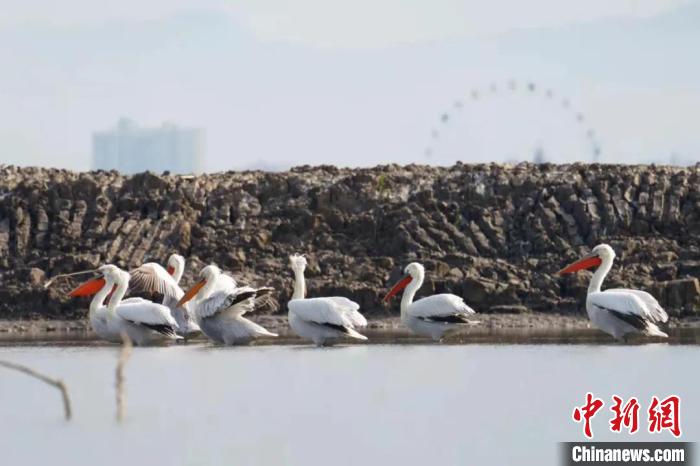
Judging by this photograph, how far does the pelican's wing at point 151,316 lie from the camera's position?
2236cm

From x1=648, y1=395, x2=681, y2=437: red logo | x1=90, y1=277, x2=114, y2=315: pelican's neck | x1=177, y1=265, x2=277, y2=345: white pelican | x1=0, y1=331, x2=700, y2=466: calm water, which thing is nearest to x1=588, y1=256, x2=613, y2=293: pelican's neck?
x1=0, y1=331, x2=700, y2=466: calm water

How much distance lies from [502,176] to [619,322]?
41.1 ft

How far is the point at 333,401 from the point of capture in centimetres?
1575

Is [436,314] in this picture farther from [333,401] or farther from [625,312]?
[333,401]

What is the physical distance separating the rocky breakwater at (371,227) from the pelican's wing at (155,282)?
566 cm

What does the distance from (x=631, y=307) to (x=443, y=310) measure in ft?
8.22

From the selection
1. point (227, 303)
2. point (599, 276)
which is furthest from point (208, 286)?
point (599, 276)

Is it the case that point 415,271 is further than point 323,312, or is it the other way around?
point 415,271

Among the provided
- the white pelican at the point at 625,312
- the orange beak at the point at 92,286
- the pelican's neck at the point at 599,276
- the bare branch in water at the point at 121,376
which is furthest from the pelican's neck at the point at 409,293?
the bare branch in water at the point at 121,376

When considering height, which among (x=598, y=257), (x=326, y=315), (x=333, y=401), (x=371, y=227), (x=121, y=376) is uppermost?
(x=371, y=227)

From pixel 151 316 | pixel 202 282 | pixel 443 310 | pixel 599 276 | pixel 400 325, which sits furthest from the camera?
pixel 400 325

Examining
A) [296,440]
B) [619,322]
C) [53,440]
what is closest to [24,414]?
[53,440]

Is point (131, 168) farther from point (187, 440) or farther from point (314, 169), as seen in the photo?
point (187, 440)

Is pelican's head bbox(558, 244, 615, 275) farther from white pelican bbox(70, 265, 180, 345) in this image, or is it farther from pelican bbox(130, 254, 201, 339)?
white pelican bbox(70, 265, 180, 345)
